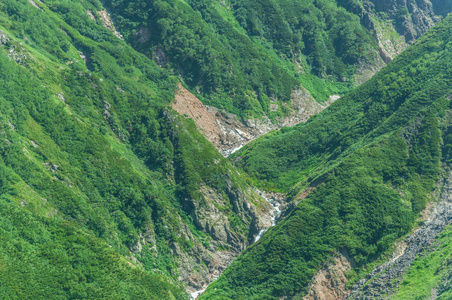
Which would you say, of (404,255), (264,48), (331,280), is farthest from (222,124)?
(404,255)

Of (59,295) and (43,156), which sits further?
(43,156)

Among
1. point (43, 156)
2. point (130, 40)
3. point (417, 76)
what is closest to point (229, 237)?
point (43, 156)

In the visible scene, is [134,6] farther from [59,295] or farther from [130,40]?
[59,295]

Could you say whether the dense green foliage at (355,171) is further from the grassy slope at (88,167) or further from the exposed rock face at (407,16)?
the exposed rock face at (407,16)

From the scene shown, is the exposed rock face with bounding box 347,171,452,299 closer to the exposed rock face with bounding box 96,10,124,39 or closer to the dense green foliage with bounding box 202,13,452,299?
the dense green foliage with bounding box 202,13,452,299

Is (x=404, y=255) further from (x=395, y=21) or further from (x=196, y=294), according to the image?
(x=395, y=21)
